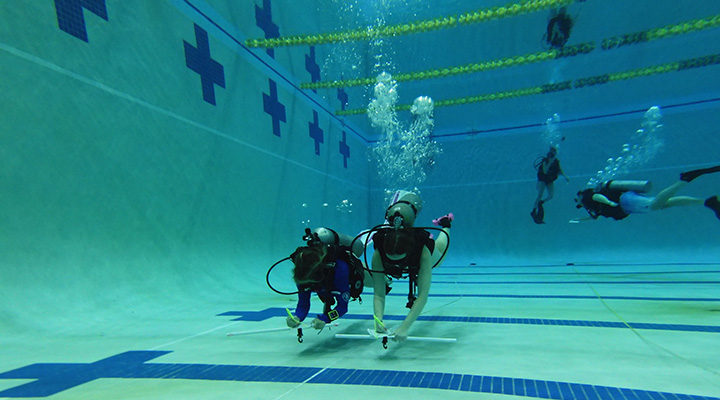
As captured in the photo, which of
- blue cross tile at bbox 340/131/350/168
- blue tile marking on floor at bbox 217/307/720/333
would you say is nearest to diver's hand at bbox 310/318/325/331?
blue tile marking on floor at bbox 217/307/720/333

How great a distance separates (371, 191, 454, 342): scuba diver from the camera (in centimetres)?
213

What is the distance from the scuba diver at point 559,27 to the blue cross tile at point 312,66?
617 centimetres

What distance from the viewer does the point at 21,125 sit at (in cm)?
305

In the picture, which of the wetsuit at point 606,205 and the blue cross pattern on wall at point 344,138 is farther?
the blue cross pattern on wall at point 344,138

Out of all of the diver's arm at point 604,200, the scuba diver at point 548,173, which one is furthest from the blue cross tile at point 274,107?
the scuba diver at point 548,173

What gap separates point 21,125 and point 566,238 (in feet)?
42.2

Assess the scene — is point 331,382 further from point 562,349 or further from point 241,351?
point 562,349

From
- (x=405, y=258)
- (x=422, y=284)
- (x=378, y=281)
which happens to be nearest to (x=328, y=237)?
(x=378, y=281)

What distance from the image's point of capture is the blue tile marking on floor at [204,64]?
5.12 m

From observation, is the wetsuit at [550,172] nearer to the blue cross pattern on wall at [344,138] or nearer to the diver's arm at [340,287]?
the blue cross pattern on wall at [344,138]

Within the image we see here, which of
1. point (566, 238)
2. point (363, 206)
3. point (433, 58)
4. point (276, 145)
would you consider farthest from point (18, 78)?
point (566, 238)

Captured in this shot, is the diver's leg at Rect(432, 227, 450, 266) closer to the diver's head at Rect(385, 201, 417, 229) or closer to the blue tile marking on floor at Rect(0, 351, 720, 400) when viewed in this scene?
the diver's head at Rect(385, 201, 417, 229)

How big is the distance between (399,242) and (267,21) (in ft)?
21.7

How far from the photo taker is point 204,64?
5.36m
